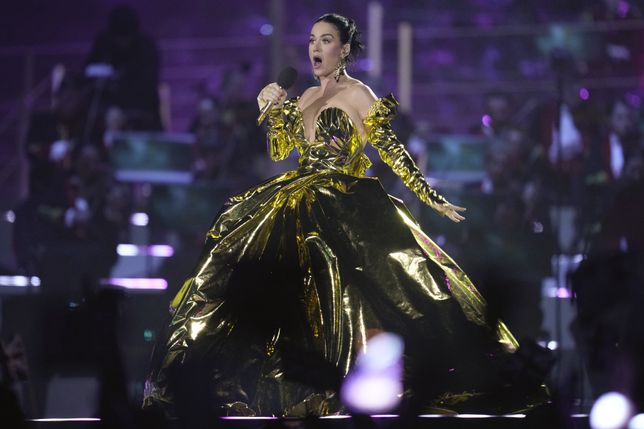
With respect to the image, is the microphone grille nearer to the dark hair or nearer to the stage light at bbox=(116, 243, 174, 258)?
the dark hair

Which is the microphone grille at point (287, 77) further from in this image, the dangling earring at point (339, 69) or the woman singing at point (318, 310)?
the woman singing at point (318, 310)

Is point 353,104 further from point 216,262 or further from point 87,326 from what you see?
point 87,326

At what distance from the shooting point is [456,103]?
995 centimetres

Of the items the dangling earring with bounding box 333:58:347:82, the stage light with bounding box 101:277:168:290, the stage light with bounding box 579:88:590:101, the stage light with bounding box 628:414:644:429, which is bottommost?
the stage light with bounding box 628:414:644:429

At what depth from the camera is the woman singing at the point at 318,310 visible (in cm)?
384

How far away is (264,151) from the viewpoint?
8211 mm

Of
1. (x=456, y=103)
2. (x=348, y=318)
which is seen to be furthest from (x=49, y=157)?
(x=348, y=318)

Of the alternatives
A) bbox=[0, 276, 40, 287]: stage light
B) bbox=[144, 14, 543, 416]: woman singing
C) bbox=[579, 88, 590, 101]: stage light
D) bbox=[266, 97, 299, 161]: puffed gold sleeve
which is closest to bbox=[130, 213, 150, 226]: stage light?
bbox=[0, 276, 40, 287]: stage light

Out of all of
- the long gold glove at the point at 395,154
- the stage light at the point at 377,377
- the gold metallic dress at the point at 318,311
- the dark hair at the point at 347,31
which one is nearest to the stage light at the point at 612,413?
the gold metallic dress at the point at 318,311

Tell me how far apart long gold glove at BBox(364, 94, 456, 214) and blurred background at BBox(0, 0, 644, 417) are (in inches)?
53.0

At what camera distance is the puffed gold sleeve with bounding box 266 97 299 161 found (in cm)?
437

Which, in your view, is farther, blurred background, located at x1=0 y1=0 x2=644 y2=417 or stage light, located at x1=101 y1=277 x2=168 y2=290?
stage light, located at x1=101 y1=277 x2=168 y2=290

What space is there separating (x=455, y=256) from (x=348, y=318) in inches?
132

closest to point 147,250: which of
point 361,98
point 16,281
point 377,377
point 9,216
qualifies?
point 16,281
